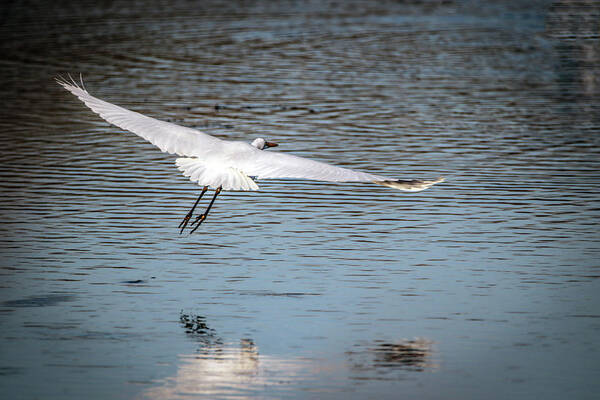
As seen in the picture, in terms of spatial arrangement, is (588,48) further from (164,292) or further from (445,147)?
(164,292)

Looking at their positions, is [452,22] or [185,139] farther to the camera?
[452,22]

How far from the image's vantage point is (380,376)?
7863mm

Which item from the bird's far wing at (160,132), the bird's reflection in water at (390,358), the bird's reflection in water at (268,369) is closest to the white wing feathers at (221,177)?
the bird's far wing at (160,132)

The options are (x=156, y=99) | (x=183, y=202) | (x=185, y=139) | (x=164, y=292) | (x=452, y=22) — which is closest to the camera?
(x=164, y=292)

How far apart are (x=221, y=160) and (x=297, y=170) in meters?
0.97

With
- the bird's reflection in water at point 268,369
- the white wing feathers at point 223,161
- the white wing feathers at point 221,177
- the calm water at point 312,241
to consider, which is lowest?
the calm water at point 312,241

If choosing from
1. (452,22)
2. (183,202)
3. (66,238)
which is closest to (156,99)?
(183,202)

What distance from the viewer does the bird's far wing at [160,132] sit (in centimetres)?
1075

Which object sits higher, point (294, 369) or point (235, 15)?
point (294, 369)

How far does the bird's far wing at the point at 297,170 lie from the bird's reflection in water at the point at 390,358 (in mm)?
1181

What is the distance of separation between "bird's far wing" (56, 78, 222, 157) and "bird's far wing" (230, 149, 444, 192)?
1.74 ft

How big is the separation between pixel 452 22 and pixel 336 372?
28.6 m

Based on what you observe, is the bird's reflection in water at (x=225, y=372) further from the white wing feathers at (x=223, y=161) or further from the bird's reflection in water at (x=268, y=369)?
the white wing feathers at (x=223, y=161)

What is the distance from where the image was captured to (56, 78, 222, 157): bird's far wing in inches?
423
